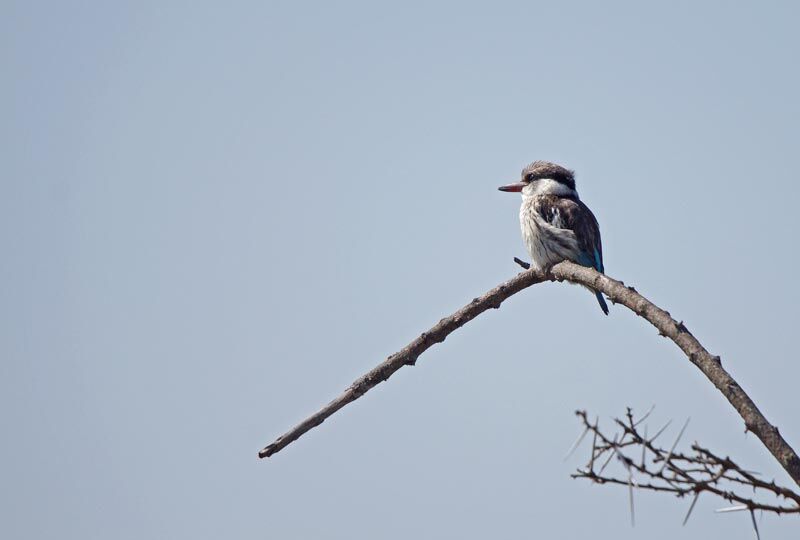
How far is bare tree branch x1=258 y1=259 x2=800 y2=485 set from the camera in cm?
262

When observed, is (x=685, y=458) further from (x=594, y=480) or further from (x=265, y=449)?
(x=265, y=449)

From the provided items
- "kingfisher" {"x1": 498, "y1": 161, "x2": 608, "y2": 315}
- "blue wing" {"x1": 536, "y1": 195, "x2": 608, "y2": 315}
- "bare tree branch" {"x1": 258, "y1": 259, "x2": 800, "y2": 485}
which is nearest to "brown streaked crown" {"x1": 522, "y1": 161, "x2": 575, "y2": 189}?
"kingfisher" {"x1": 498, "y1": 161, "x2": 608, "y2": 315}

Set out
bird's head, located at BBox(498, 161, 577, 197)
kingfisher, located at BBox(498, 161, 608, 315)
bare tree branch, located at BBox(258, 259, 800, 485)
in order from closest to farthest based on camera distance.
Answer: bare tree branch, located at BBox(258, 259, 800, 485) < kingfisher, located at BBox(498, 161, 608, 315) < bird's head, located at BBox(498, 161, 577, 197)

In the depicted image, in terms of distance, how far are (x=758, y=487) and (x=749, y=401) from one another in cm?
46

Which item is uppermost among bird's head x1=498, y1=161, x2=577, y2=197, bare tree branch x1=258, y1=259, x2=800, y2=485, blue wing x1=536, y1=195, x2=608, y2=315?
bird's head x1=498, y1=161, x2=577, y2=197

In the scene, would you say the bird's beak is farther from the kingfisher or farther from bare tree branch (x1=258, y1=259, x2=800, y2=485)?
bare tree branch (x1=258, y1=259, x2=800, y2=485)

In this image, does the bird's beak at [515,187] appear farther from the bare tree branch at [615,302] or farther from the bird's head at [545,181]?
the bare tree branch at [615,302]

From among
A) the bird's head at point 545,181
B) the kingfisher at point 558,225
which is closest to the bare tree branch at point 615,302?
the kingfisher at point 558,225

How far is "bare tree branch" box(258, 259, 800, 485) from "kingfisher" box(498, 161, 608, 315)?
187cm

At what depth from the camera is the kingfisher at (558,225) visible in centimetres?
680

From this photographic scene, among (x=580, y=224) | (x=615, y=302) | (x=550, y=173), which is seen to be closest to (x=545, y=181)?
(x=550, y=173)

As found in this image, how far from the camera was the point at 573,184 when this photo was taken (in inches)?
308

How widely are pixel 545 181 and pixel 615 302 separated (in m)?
4.08

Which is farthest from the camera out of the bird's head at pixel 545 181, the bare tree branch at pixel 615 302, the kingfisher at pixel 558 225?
the bird's head at pixel 545 181
